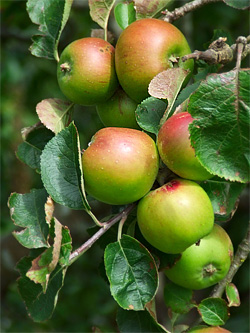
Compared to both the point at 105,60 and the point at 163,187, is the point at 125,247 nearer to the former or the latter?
the point at 163,187

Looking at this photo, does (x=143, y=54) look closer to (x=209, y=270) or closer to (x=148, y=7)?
(x=148, y=7)

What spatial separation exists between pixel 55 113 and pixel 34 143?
0.28 feet

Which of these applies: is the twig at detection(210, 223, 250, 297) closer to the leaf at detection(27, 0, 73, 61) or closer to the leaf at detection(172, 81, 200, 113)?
the leaf at detection(172, 81, 200, 113)

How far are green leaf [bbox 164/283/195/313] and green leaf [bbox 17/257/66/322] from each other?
232 mm

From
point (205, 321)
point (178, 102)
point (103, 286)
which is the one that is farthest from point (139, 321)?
point (103, 286)

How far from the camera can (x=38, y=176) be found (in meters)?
2.10

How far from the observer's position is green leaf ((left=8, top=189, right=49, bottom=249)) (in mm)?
912

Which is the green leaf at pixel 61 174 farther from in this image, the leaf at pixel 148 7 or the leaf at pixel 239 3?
the leaf at pixel 239 3

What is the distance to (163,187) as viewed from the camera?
2.72ft

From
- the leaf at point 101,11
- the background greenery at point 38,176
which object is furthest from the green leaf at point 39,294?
the background greenery at point 38,176

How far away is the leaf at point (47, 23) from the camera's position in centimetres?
103

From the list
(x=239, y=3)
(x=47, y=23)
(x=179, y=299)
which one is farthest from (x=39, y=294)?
(x=239, y=3)

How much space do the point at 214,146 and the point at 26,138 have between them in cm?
42

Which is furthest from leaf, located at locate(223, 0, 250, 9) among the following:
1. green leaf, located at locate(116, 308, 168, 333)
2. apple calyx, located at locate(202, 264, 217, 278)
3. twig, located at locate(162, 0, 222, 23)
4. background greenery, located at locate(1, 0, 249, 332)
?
background greenery, located at locate(1, 0, 249, 332)
